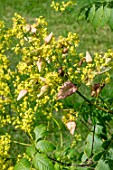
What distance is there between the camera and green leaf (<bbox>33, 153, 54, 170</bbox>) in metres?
1.47

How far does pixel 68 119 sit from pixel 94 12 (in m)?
0.74

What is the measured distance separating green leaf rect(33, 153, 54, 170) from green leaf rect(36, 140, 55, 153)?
2 cm

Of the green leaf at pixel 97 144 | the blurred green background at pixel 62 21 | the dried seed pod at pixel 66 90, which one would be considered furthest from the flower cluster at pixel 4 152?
the blurred green background at pixel 62 21

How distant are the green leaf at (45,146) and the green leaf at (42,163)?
0.08ft

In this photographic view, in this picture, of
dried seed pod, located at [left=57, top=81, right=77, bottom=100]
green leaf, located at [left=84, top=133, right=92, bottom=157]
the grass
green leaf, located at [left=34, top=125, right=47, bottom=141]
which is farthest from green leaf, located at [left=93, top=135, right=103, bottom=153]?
the grass

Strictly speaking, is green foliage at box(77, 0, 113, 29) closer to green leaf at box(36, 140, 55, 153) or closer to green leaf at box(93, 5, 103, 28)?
green leaf at box(93, 5, 103, 28)

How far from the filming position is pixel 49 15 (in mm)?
5238

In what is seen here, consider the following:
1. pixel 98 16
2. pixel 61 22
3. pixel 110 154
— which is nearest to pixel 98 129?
pixel 110 154

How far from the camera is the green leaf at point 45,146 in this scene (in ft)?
4.94

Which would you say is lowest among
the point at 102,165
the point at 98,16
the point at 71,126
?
the point at 102,165

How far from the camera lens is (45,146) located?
152cm

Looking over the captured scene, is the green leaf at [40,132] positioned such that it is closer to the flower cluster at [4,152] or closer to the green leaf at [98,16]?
the flower cluster at [4,152]

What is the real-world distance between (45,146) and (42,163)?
6 cm

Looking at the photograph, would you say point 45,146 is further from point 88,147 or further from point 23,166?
point 88,147
